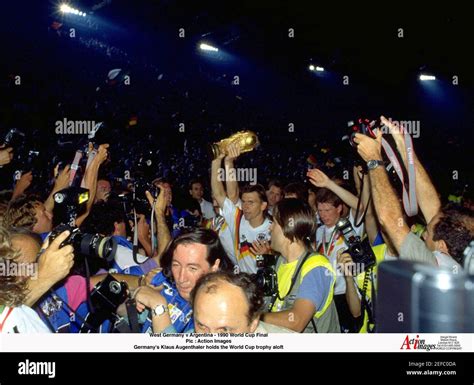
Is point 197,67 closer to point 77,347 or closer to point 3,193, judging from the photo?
point 3,193

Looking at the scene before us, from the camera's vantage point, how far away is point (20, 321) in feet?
6.08

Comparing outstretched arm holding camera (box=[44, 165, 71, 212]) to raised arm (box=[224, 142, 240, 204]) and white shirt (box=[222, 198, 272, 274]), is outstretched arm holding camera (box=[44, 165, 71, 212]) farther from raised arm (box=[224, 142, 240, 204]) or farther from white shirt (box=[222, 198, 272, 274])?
A: white shirt (box=[222, 198, 272, 274])

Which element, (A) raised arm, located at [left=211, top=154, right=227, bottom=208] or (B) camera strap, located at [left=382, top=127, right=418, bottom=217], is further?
(A) raised arm, located at [left=211, top=154, right=227, bottom=208]

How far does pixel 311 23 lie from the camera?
29.5 ft

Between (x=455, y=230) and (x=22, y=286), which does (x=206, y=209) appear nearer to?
(x=455, y=230)

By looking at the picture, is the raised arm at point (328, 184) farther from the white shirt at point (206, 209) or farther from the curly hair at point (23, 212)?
the white shirt at point (206, 209)

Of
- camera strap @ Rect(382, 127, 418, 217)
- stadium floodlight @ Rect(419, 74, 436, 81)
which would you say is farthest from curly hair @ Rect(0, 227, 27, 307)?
stadium floodlight @ Rect(419, 74, 436, 81)

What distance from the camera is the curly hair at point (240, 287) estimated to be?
1.93 m

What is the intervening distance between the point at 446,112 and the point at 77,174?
11.4 metres

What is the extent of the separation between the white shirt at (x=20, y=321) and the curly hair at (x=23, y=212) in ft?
3.04

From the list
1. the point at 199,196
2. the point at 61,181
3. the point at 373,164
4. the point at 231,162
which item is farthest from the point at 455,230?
the point at 199,196

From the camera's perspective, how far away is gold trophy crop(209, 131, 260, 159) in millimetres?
3646

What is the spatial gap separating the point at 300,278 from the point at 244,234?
4.87 ft

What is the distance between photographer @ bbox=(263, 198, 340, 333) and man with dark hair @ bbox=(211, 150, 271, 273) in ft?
3.07
